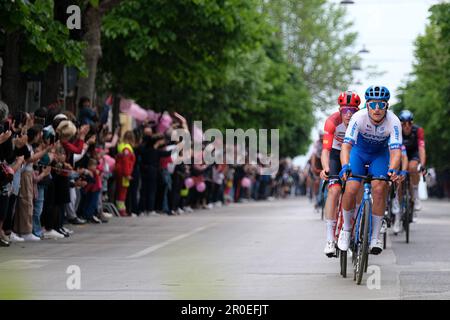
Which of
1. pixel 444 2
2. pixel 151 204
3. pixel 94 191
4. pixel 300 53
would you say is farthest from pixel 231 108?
pixel 300 53

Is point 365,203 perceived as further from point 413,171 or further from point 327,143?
point 413,171

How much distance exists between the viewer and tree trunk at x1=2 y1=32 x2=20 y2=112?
79.9 feet

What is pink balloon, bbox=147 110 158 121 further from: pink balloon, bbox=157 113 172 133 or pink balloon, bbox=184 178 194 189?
pink balloon, bbox=184 178 194 189

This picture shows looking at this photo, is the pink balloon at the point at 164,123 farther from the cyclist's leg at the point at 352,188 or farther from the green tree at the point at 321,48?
the green tree at the point at 321,48

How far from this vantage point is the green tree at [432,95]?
59250 millimetres

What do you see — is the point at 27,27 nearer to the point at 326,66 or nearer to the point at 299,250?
the point at 299,250

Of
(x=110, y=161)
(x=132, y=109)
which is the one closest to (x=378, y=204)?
(x=110, y=161)

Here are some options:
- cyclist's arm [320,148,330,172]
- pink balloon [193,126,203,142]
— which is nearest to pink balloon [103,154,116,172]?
cyclist's arm [320,148,330,172]

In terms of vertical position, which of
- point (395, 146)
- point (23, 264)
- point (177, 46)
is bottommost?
point (23, 264)

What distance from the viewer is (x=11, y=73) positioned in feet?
→ 81.7

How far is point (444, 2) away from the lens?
125 feet

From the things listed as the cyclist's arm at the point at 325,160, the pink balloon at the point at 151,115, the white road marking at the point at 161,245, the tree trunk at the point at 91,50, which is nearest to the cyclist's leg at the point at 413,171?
the white road marking at the point at 161,245

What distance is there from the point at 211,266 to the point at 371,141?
2516mm

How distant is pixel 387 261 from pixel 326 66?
73.1 metres
